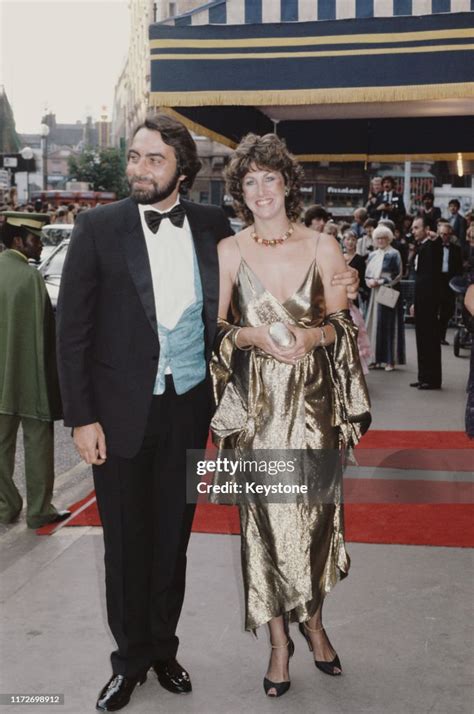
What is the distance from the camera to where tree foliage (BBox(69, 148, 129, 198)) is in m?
61.9

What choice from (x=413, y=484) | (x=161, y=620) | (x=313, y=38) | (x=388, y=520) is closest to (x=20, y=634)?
(x=161, y=620)

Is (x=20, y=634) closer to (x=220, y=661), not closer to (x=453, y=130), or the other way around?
(x=220, y=661)

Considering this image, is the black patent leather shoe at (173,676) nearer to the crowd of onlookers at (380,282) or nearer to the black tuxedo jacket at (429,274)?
the crowd of onlookers at (380,282)

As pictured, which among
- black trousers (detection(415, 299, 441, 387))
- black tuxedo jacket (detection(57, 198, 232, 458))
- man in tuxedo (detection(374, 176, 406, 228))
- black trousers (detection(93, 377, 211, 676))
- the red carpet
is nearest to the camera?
black tuxedo jacket (detection(57, 198, 232, 458))

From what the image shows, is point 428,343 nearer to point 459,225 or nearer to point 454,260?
point 454,260

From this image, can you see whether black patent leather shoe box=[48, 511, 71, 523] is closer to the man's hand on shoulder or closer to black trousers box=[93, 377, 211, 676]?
black trousers box=[93, 377, 211, 676]

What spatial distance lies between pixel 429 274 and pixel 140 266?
7846 mm

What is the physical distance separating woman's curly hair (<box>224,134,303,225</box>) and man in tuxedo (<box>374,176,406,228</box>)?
39.7ft

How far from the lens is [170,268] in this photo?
11.7 ft

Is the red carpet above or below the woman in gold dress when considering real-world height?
below

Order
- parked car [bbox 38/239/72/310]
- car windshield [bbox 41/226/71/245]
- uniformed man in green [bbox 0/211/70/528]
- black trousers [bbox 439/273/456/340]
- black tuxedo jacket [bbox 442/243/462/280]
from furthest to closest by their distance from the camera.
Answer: car windshield [bbox 41/226/71/245]
black tuxedo jacket [bbox 442/243/462/280]
black trousers [bbox 439/273/456/340]
parked car [bbox 38/239/72/310]
uniformed man in green [bbox 0/211/70/528]

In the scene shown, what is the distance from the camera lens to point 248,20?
6.79 m

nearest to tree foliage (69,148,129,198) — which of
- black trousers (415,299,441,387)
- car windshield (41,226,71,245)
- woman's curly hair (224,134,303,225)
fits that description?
car windshield (41,226,71,245)

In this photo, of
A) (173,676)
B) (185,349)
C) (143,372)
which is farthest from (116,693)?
(185,349)
